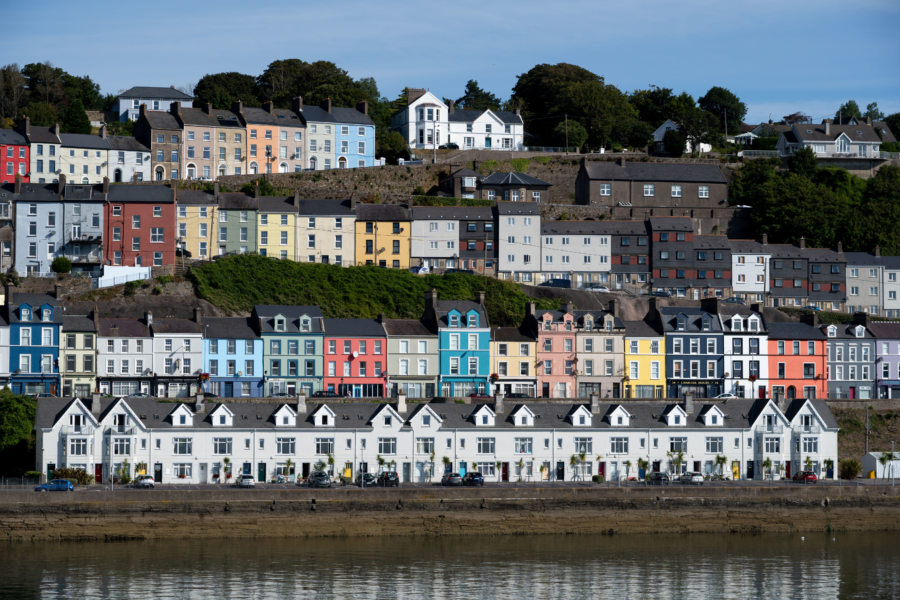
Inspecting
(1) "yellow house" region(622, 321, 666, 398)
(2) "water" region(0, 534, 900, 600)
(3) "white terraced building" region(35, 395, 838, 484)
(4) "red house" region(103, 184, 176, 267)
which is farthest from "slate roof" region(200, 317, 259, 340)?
(1) "yellow house" region(622, 321, 666, 398)

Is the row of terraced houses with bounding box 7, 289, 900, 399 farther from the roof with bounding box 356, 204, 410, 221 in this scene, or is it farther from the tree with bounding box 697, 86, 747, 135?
the tree with bounding box 697, 86, 747, 135

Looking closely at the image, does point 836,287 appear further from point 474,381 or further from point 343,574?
point 343,574

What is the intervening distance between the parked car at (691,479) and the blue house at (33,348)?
1269 inches

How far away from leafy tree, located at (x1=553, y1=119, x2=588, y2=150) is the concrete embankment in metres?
55.9

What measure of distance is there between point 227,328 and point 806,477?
103 feet

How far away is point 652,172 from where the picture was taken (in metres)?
107

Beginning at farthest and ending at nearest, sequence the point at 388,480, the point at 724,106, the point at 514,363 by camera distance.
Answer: the point at 724,106 < the point at 514,363 < the point at 388,480

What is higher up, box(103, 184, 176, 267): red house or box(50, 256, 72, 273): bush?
box(103, 184, 176, 267): red house

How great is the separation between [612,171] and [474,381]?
3302 cm

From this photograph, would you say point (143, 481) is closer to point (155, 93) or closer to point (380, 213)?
point (380, 213)

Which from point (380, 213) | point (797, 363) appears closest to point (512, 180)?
point (380, 213)

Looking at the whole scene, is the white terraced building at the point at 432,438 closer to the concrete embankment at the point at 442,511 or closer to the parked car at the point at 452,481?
the parked car at the point at 452,481

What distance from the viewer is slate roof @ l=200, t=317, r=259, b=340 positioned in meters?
76.4

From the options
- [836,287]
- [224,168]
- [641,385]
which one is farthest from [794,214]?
[224,168]
